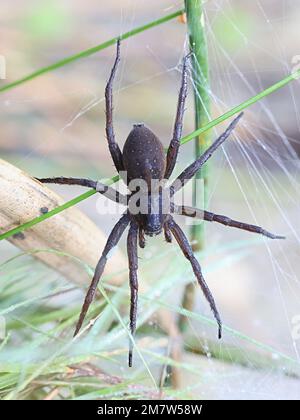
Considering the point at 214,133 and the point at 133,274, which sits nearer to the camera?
the point at 133,274

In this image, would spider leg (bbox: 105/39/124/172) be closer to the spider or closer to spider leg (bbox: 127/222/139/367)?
the spider

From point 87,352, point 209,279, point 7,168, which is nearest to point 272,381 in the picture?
point 209,279

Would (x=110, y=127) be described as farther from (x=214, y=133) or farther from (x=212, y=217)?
(x=214, y=133)

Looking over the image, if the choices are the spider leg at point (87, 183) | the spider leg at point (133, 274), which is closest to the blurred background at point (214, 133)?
the spider leg at point (133, 274)

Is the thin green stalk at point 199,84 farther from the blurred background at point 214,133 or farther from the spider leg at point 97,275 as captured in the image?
the spider leg at point 97,275

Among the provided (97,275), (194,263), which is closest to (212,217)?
(194,263)

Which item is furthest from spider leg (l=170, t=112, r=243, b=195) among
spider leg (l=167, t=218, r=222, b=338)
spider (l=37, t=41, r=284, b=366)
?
spider leg (l=167, t=218, r=222, b=338)

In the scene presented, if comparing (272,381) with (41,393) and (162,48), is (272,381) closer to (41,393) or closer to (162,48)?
(41,393)
